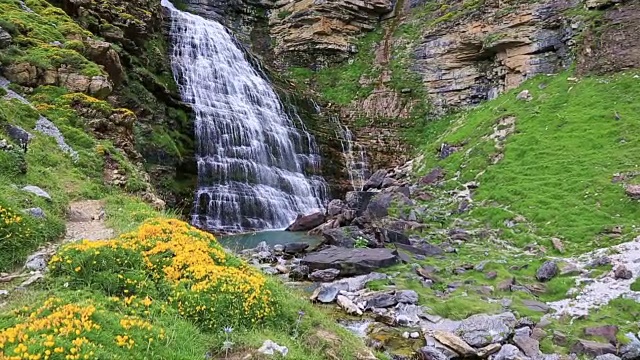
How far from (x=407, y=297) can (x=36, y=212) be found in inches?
357

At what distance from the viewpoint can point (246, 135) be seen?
29.5 metres

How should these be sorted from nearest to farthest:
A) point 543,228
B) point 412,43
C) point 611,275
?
point 611,275
point 543,228
point 412,43

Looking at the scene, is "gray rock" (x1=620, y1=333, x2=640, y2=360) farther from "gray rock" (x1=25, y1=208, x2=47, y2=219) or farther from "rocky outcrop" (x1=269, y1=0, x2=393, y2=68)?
"rocky outcrop" (x1=269, y1=0, x2=393, y2=68)

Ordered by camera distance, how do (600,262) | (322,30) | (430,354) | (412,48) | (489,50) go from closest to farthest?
(430,354) → (600,262) → (489,50) → (412,48) → (322,30)

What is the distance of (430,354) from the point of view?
9.59m

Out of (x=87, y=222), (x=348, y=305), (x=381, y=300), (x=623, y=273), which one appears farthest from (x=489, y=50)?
(x=87, y=222)

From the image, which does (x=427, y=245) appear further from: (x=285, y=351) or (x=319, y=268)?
(x=285, y=351)

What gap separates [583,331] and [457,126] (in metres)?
23.1

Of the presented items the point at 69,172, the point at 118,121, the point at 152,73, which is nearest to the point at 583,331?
the point at 69,172

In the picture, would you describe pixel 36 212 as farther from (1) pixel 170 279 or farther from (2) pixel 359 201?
(2) pixel 359 201

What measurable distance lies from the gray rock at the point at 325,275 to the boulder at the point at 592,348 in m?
7.11

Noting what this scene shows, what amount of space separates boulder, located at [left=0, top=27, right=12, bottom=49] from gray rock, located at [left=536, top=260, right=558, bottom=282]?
794 inches

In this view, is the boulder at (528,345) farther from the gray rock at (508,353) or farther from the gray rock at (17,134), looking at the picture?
the gray rock at (17,134)

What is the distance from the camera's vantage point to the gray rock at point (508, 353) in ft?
31.6
